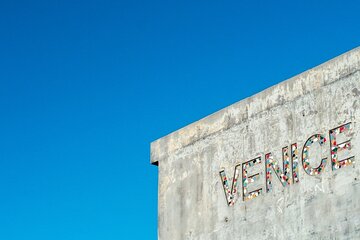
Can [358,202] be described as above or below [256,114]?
below

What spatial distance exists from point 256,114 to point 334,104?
189 cm

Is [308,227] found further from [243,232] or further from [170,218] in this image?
[170,218]

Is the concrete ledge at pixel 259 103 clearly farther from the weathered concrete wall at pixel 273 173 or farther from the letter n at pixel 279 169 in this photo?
the letter n at pixel 279 169

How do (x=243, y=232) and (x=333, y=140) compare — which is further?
(x=243, y=232)

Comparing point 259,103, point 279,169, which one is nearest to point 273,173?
point 279,169

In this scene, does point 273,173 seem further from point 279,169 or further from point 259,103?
point 259,103

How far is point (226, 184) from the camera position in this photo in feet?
54.7

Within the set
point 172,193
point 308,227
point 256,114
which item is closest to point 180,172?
point 172,193

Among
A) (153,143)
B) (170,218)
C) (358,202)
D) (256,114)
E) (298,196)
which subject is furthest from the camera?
(153,143)

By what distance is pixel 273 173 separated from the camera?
15750mm

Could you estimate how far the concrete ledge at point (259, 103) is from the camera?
15055 millimetres

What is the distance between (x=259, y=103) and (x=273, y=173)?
1.44 m

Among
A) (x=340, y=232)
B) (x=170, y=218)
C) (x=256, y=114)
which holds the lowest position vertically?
(x=340, y=232)

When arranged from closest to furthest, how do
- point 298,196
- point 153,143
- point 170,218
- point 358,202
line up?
point 358,202, point 298,196, point 170,218, point 153,143
